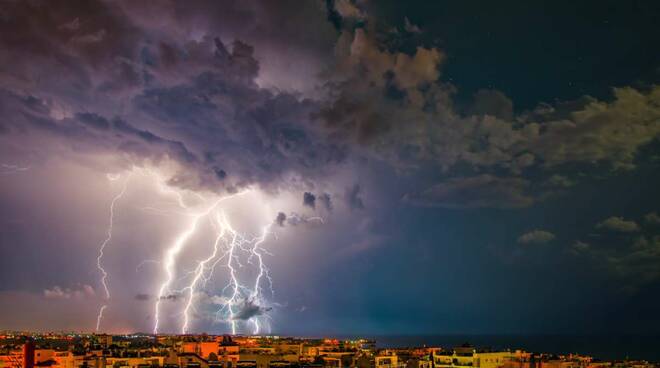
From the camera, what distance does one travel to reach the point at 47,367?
47.7 meters

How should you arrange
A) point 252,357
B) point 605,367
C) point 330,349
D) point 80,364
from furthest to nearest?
1. point 330,349
2. point 252,357
3. point 80,364
4. point 605,367

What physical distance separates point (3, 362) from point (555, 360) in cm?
4289

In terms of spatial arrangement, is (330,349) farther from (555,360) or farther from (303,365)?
(555,360)

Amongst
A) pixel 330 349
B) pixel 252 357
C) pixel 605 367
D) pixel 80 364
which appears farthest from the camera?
pixel 330 349

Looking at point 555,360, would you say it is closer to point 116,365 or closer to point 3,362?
point 116,365

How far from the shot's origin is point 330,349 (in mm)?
65875

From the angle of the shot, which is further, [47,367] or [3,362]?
[3,362]

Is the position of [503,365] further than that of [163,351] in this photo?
No

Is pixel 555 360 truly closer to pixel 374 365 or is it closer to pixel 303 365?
pixel 374 365

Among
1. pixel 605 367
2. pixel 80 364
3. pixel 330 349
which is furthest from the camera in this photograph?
pixel 330 349

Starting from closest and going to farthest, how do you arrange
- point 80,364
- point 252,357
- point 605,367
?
point 605,367 < point 80,364 < point 252,357

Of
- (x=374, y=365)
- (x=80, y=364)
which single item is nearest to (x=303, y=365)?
(x=374, y=365)

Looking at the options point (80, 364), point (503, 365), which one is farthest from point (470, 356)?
point (80, 364)

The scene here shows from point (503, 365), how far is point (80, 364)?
30.0 metres
